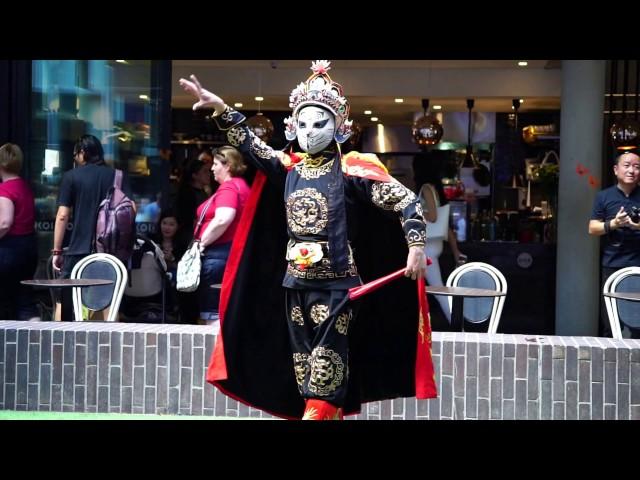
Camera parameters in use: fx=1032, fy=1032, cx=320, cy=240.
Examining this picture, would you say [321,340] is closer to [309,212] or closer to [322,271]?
[322,271]

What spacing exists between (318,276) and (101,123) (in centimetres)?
531

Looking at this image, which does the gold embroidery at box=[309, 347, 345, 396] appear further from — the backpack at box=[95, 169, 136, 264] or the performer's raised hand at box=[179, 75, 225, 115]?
the backpack at box=[95, 169, 136, 264]

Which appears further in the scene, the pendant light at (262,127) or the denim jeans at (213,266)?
the pendant light at (262,127)

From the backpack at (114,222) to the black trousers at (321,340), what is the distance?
2.88m

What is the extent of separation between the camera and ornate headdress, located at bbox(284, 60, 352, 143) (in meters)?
4.23

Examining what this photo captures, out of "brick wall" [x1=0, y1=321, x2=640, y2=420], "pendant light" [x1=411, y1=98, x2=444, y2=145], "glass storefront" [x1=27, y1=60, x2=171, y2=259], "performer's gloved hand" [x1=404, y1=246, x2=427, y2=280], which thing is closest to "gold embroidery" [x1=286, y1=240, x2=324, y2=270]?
"performer's gloved hand" [x1=404, y1=246, x2=427, y2=280]

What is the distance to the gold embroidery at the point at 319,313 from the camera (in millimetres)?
4227

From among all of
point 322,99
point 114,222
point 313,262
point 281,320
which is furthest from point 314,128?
point 114,222

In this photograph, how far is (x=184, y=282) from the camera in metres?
6.48

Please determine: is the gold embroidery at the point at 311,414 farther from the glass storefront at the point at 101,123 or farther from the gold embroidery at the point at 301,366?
the glass storefront at the point at 101,123

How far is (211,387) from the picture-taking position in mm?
5367

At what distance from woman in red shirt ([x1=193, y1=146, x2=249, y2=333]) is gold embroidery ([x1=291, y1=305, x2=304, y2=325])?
90.4 inches

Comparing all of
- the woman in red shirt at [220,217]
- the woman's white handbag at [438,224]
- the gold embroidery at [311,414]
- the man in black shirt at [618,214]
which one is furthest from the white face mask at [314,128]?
the woman's white handbag at [438,224]

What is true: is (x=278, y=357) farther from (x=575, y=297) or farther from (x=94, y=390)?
(x=575, y=297)
